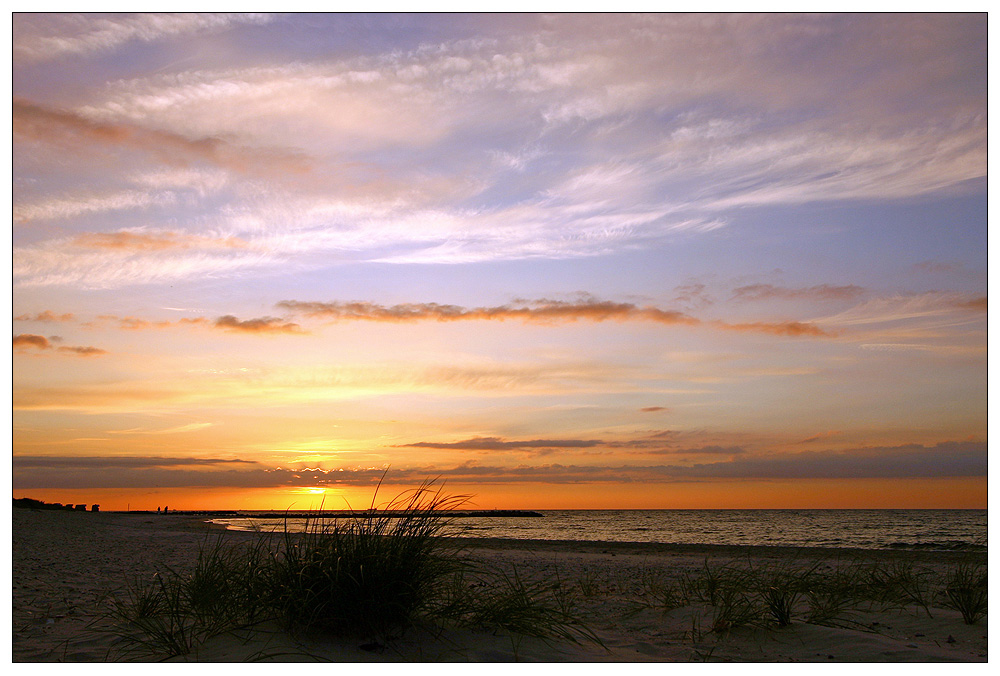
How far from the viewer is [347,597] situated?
427 cm

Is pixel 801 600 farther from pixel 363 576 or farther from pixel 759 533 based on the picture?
pixel 759 533

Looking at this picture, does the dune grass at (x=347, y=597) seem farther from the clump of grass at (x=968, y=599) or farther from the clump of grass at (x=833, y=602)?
the clump of grass at (x=968, y=599)

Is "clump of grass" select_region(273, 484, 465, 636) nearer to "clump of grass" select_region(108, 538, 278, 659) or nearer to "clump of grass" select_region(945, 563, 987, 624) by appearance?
"clump of grass" select_region(108, 538, 278, 659)

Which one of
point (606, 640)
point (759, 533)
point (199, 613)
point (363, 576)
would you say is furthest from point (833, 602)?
point (759, 533)

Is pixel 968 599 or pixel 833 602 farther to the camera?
pixel 833 602

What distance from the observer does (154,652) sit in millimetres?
4180

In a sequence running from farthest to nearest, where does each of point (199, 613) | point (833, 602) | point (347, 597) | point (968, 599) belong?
point (833, 602) < point (968, 599) < point (199, 613) < point (347, 597)

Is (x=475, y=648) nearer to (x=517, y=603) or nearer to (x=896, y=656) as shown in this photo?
(x=517, y=603)

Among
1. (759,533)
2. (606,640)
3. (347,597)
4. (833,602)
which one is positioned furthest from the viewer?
(759,533)

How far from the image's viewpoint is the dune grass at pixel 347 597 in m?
4.29

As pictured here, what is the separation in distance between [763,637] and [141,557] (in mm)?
11962

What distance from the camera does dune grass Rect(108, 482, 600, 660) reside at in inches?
169

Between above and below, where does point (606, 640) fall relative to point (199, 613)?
below

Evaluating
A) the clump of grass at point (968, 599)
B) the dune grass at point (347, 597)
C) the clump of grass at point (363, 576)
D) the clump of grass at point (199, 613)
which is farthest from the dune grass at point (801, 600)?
the clump of grass at point (199, 613)
